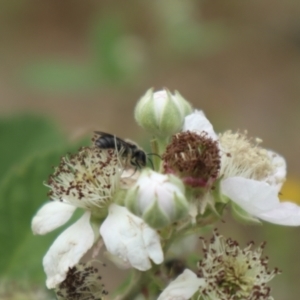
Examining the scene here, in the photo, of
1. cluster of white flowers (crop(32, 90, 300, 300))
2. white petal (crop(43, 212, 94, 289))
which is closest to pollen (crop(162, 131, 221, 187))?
cluster of white flowers (crop(32, 90, 300, 300))

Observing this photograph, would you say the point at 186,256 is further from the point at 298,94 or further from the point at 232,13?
the point at 232,13

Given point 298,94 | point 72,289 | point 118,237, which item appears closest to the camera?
point 118,237

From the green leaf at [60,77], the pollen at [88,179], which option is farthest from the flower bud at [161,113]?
the green leaf at [60,77]

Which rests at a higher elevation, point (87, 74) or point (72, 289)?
point (87, 74)

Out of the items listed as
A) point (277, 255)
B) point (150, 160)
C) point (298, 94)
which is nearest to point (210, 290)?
point (150, 160)

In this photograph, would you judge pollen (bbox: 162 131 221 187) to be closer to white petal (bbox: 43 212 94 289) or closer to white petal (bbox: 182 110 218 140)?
white petal (bbox: 182 110 218 140)

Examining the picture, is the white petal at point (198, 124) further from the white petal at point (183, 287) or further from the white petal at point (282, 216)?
the white petal at point (183, 287)

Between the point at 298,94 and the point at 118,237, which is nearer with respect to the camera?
the point at 118,237

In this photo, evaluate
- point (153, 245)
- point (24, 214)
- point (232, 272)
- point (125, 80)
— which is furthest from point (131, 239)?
point (125, 80)
